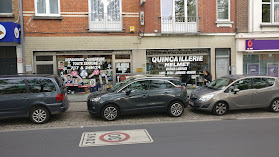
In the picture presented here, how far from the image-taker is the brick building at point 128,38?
12508mm

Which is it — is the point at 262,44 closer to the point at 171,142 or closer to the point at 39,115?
the point at 171,142

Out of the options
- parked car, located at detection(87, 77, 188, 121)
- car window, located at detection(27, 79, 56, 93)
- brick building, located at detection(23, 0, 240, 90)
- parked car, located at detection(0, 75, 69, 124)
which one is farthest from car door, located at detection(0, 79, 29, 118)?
brick building, located at detection(23, 0, 240, 90)

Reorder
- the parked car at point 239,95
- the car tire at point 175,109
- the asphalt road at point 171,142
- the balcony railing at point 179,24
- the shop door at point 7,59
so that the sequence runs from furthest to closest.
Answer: the balcony railing at point 179,24, the shop door at point 7,59, the parked car at point 239,95, the car tire at point 175,109, the asphalt road at point 171,142

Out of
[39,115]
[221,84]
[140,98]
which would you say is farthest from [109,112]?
[221,84]

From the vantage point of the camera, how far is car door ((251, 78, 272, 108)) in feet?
29.3

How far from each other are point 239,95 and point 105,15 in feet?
27.4

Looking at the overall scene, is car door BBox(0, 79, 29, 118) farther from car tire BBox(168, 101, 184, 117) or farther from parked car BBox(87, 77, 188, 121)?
car tire BBox(168, 101, 184, 117)

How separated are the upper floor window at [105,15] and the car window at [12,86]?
5961 mm

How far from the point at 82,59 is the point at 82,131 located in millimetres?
6859

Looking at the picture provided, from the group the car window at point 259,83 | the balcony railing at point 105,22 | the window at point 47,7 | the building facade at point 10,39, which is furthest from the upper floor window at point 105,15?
the car window at point 259,83

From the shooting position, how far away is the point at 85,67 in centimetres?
1305

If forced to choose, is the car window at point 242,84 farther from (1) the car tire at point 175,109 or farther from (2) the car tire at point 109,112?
(2) the car tire at point 109,112

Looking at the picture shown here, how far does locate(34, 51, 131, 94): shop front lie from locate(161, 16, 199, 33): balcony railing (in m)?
2.73

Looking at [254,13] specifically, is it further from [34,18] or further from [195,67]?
[34,18]
